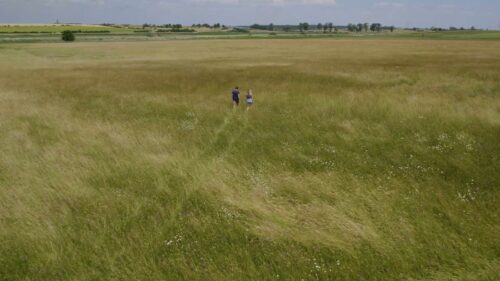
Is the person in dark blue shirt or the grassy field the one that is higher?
the person in dark blue shirt

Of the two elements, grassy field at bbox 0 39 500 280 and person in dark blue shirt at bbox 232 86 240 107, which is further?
person in dark blue shirt at bbox 232 86 240 107

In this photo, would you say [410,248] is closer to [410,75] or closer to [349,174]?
[349,174]

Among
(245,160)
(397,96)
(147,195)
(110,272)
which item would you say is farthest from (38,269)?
(397,96)

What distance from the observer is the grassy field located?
585cm

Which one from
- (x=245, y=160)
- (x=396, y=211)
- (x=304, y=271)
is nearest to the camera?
(x=304, y=271)

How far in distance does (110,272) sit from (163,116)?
1189cm

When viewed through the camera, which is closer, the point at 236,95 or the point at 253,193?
the point at 253,193

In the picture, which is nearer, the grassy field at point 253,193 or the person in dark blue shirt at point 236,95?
the grassy field at point 253,193

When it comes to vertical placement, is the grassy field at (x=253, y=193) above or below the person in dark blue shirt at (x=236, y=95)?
below

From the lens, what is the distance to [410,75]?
101ft

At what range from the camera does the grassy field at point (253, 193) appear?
230 inches

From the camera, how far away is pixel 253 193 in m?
8.30

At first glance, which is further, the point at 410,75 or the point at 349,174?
the point at 410,75

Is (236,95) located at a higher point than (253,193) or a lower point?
higher
